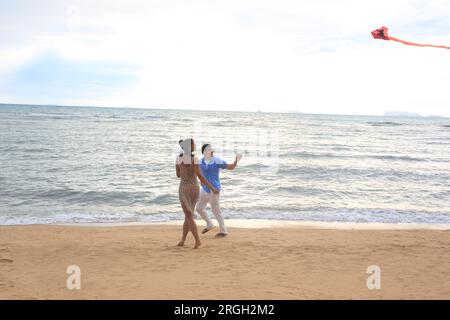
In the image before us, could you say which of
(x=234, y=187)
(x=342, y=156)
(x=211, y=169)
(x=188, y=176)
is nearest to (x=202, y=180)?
(x=188, y=176)

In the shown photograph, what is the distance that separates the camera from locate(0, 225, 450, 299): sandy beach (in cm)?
508

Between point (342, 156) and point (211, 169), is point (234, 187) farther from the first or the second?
point (342, 156)

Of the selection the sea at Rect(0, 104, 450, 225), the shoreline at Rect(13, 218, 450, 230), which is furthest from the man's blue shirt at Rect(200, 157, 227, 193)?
the sea at Rect(0, 104, 450, 225)

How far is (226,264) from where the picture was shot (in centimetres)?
620

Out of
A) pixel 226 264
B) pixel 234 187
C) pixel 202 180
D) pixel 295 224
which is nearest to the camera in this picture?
pixel 226 264

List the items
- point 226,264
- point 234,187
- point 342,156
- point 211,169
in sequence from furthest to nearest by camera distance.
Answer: point 342,156
point 234,187
point 211,169
point 226,264

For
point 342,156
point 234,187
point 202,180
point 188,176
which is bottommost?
point 234,187

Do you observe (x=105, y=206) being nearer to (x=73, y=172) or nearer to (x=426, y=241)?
(x=73, y=172)

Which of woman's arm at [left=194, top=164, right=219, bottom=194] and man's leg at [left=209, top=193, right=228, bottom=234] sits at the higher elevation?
woman's arm at [left=194, top=164, right=219, bottom=194]

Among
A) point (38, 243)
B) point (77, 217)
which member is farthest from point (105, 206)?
point (38, 243)

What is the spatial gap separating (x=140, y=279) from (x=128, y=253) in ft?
4.59

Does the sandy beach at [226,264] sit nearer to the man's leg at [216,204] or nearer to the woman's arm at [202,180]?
the man's leg at [216,204]

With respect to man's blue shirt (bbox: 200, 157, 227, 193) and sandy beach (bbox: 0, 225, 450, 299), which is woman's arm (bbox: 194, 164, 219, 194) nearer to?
man's blue shirt (bbox: 200, 157, 227, 193)

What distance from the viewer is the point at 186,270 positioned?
5.88 m
